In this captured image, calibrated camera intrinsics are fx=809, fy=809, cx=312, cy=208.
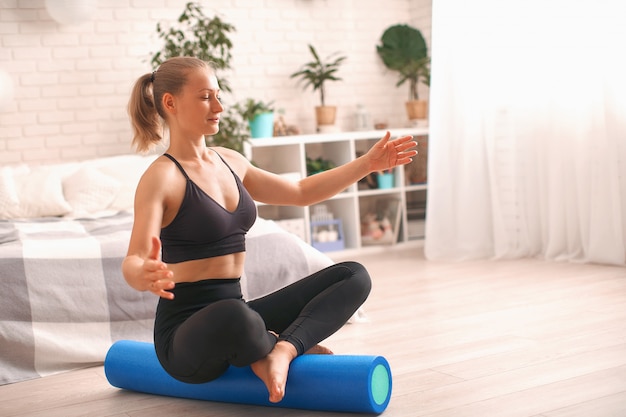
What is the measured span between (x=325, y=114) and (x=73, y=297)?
10.2 ft

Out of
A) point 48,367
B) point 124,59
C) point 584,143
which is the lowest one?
point 48,367

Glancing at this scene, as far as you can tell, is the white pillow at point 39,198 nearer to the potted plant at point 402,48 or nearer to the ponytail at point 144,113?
the ponytail at point 144,113

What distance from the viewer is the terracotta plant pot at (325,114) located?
572cm

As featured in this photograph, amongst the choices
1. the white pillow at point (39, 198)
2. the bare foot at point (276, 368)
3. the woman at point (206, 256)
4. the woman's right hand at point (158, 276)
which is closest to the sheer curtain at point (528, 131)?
the white pillow at point (39, 198)

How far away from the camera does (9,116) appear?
5102mm

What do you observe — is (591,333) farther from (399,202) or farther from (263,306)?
(399,202)

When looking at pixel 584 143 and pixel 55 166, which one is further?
pixel 55 166

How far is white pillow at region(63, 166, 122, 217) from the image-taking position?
4.42 metres

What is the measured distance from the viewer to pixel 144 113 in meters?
2.13

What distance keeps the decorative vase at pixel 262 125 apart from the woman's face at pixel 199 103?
3308mm

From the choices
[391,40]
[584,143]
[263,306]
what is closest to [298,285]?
[263,306]

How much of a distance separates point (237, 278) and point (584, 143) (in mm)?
2770

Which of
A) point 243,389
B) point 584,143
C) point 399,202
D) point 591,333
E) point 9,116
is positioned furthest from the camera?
point 399,202

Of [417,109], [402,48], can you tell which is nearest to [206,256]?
[417,109]
